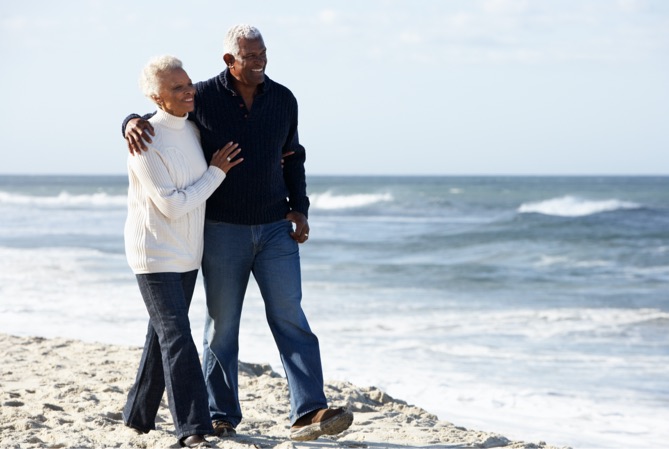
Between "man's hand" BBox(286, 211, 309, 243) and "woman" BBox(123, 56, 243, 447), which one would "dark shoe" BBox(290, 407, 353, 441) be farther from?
"man's hand" BBox(286, 211, 309, 243)

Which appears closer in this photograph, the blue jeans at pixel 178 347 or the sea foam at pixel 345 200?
the blue jeans at pixel 178 347

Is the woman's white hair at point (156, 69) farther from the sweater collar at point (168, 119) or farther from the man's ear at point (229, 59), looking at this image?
the man's ear at point (229, 59)

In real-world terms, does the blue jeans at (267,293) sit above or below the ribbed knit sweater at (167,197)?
below

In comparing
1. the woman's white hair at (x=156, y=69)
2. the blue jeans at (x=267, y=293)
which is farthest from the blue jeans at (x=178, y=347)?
the woman's white hair at (x=156, y=69)

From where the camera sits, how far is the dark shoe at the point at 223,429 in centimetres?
397

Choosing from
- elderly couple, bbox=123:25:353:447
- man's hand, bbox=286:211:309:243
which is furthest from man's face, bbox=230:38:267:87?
man's hand, bbox=286:211:309:243

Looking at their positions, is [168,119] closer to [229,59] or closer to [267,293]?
[229,59]

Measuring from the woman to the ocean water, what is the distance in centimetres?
233

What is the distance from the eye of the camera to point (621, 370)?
7.15m

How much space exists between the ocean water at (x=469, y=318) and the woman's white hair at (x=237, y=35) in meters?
2.85

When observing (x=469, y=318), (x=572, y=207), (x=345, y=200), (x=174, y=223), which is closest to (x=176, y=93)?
(x=174, y=223)

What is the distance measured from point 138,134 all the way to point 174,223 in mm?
372

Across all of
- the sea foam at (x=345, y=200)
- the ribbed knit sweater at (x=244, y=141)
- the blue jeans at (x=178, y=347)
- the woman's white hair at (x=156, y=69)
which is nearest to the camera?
the woman's white hair at (x=156, y=69)

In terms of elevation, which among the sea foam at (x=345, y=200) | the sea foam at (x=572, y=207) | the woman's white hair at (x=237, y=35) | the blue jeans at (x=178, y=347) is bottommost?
the sea foam at (x=345, y=200)
